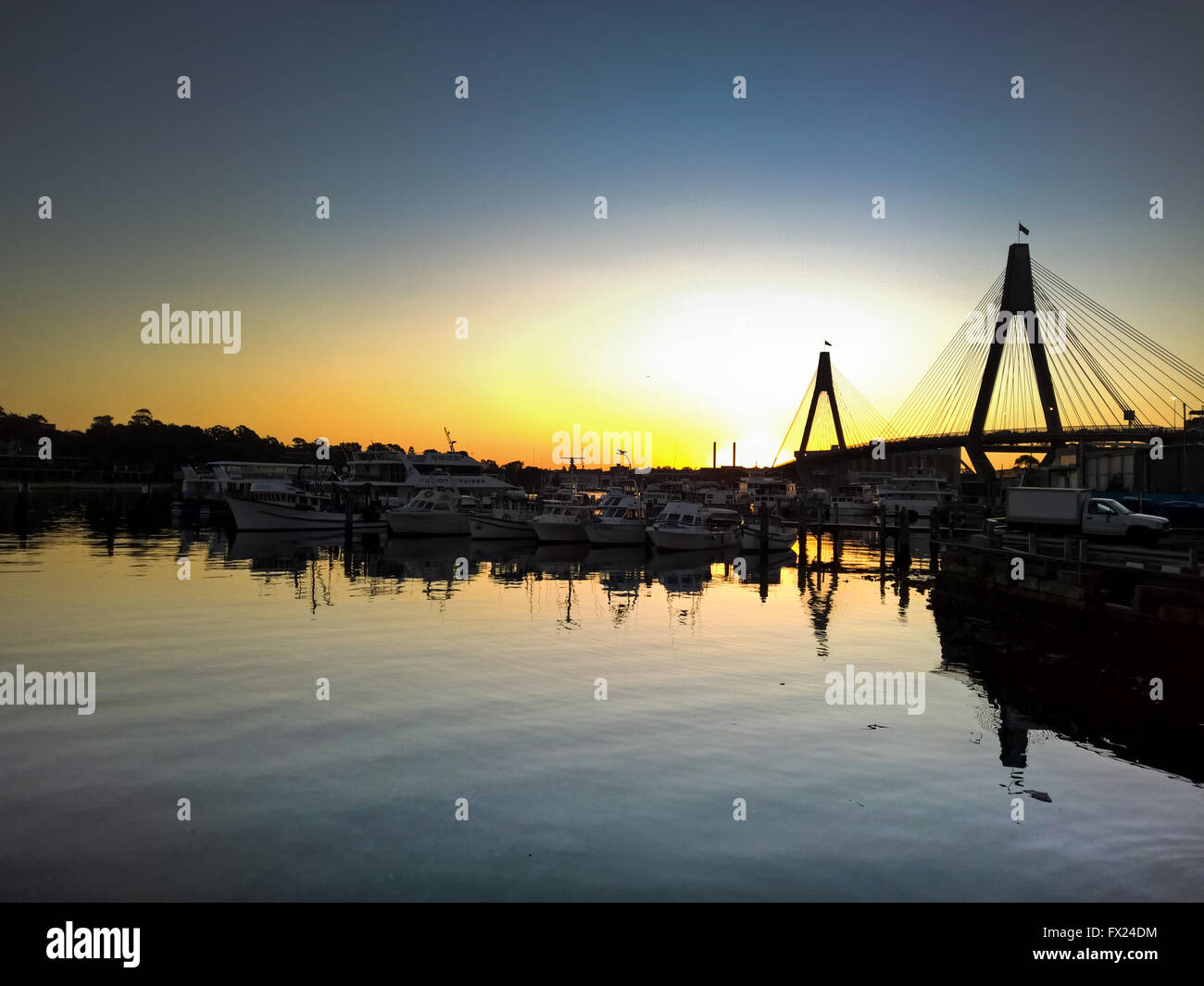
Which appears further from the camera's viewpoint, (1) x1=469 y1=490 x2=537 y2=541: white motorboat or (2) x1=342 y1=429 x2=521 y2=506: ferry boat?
(2) x1=342 y1=429 x2=521 y2=506: ferry boat

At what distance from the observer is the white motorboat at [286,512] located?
65.1 m

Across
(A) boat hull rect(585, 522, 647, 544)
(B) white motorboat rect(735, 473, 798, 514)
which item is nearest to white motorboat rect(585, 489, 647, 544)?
(A) boat hull rect(585, 522, 647, 544)

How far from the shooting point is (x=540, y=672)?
64.5 feet

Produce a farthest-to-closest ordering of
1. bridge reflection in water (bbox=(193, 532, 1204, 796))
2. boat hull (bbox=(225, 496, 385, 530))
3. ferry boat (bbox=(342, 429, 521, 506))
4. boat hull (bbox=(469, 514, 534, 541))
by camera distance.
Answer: ferry boat (bbox=(342, 429, 521, 506)) → boat hull (bbox=(225, 496, 385, 530)) → boat hull (bbox=(469, 514, 534, 541)) → bridge reflection in water (bbox=(193, 532, 1204, 796))

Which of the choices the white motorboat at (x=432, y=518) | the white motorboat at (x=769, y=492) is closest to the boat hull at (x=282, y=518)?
the white motorboat at (x=432, y=518)

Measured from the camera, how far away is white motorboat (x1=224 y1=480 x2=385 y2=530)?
214ft

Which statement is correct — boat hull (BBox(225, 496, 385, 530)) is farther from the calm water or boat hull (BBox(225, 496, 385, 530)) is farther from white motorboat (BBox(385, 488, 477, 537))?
the calm water

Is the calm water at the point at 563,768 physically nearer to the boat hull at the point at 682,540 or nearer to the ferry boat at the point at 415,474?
the boat hull at the point at 682,540

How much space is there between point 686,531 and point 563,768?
44.8 metres

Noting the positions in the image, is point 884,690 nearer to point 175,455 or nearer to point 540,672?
point 540,672

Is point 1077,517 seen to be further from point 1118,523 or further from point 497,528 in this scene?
point 497,528

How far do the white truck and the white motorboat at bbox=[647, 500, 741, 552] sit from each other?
Result: 96.4ft
